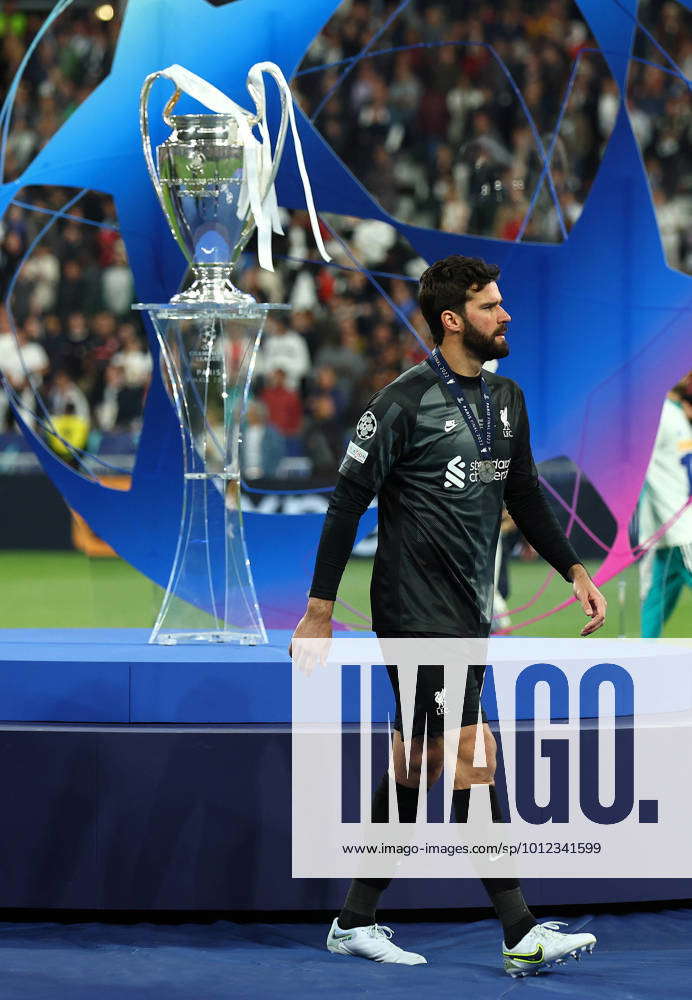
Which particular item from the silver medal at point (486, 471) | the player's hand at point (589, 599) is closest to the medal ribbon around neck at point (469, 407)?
the silver medal at point (486, 471)

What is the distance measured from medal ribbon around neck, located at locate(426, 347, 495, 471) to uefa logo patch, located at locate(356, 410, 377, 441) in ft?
0.64

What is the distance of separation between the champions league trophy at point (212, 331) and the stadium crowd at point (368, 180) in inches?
89.0

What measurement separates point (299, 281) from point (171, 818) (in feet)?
19.6

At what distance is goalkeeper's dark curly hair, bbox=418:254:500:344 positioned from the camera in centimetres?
375

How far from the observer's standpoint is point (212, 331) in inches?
188

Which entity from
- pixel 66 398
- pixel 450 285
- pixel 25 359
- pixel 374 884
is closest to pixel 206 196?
pixel 450 285

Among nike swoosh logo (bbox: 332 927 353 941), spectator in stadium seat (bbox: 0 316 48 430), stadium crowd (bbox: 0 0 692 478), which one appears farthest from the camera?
spectator in stadium seat (bbox: 0 316 48 430)

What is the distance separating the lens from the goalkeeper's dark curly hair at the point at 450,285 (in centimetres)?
375

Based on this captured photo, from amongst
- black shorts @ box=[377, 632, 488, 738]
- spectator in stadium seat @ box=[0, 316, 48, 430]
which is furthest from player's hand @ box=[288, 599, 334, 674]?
spectator in stadium seat @ box=[0, 316, 48, 430]

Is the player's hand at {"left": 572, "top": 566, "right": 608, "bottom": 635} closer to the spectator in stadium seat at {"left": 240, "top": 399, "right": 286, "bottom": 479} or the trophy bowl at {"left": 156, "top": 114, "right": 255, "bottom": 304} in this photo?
the trophy bowl at {"left": 156, "top": 114, "right": 255, "bottom": 304}

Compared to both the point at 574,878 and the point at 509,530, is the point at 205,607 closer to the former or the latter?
the point at 574,878

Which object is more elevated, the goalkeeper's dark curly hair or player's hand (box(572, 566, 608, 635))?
the goalkeeper's dark curly hair

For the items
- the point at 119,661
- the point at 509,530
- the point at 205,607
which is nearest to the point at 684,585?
the point at 509,530

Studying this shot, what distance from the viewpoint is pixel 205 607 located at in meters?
4.82
